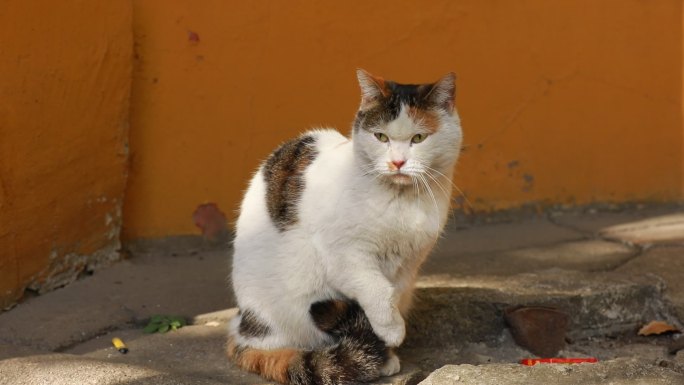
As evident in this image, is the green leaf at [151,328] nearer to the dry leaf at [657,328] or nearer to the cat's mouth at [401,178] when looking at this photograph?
the cat's mouth at [401,178]

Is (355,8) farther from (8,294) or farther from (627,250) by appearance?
(8,294)

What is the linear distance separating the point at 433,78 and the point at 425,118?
1866mm

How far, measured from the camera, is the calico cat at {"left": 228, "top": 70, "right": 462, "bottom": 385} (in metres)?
2.83

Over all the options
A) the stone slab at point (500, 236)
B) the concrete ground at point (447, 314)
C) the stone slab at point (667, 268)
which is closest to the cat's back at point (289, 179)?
the concrete ground at point (447, 314)

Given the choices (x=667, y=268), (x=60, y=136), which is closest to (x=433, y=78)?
(x=667, y=268)

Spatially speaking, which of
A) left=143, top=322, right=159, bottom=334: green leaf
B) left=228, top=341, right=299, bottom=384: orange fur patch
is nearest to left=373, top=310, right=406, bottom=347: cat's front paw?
left=228, top=341, right=299, bottom=384: orange fur patch

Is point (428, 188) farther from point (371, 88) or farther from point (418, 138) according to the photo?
point (371, 88)

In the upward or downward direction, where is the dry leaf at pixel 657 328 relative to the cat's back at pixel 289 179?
downward

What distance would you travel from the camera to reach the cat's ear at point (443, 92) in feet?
9.39

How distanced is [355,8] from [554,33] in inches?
42.6

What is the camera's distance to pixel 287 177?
3.10 m

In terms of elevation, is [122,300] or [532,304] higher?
[532,304]

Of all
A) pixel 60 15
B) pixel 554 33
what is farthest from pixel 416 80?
pixel 60 15

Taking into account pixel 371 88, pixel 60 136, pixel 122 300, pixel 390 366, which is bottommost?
pixel 122 300
